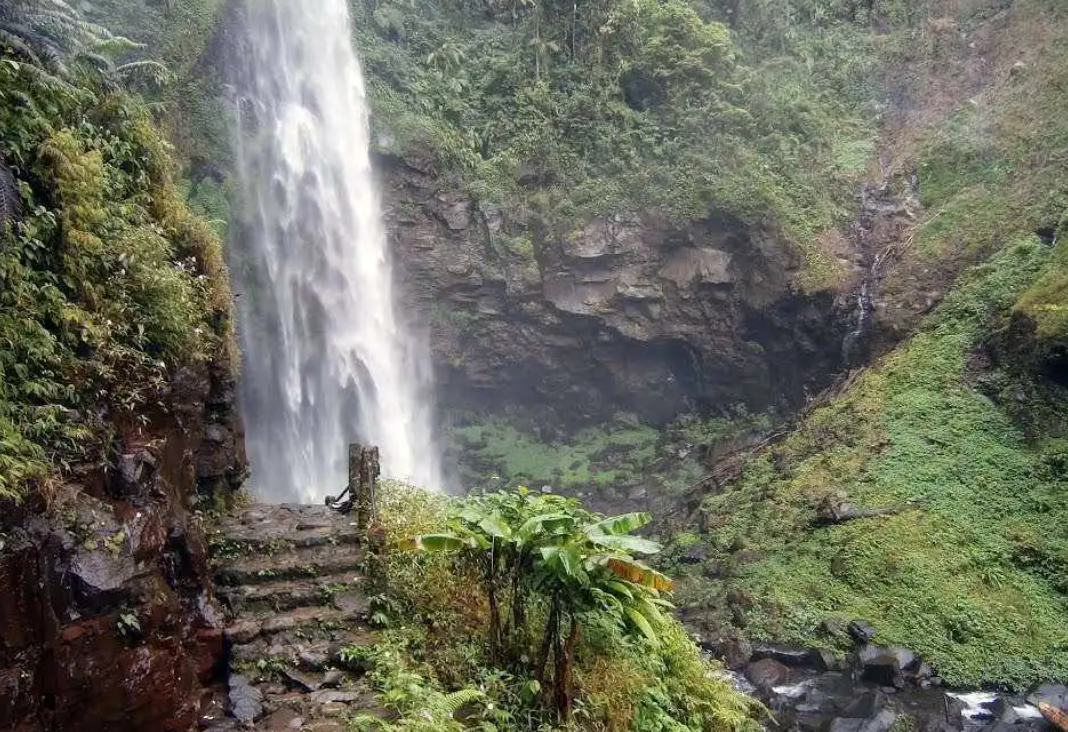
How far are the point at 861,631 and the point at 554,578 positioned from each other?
28.0ft

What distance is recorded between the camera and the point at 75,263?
5168 millimetres

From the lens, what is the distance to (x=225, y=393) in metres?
7.95

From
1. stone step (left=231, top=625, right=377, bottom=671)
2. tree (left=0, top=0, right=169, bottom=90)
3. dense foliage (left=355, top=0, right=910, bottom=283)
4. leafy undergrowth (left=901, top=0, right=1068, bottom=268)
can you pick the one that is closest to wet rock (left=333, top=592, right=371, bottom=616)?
stone step (left=231, top=625, right=377, bottom=671)

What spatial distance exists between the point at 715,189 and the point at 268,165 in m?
11.5

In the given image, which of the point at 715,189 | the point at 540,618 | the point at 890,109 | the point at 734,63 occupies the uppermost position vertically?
the point at 734,63

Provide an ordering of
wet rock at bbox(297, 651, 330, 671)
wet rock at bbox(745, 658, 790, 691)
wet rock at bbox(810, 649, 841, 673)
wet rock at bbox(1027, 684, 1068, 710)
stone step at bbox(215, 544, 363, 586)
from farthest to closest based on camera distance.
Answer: wet rock at bbox(810, 649, 841, 673) → wet rock at bbox(745, 658, 790, 691) → wet rock at bbox(1027, 684, 1068, 710) → stone step at bbox(215, 544, 363, 586) → wet rock at bbox(297, 651, 330, 671)

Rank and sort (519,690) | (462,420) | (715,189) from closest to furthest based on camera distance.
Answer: (519,690), (715,189), (462,420)

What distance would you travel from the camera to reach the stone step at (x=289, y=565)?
20.8ft

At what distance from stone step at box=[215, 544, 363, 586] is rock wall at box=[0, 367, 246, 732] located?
524 millimetres

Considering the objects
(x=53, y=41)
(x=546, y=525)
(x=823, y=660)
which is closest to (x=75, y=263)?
(x=53, y=41)

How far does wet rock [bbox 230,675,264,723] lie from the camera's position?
4887 millimetres

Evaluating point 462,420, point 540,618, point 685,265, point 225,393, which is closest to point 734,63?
point 685,265

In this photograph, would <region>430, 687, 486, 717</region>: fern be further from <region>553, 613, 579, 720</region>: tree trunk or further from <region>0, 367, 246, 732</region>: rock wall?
<region>0, 367, 246, 732</region>: rock wall

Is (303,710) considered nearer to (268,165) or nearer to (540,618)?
(540,618)
